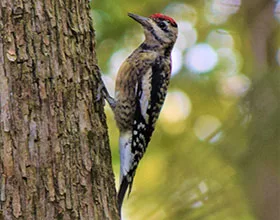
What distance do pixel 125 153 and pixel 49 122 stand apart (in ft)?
4.31

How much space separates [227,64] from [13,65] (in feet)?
13.0

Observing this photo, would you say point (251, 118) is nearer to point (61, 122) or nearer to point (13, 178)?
point (61, 122)

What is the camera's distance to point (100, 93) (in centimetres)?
282

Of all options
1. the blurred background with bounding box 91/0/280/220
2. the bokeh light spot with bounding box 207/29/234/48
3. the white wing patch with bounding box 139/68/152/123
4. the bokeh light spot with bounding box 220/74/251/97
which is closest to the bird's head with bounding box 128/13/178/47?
the white wing patch with bounding box 139/68/152/123

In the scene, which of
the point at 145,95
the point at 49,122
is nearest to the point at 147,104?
the point at 145,95

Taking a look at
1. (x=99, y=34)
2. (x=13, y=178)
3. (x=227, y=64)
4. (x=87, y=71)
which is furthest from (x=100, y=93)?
(x=227, y=64)

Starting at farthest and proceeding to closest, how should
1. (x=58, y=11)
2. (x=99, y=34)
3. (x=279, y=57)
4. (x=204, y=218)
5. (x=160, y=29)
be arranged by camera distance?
1. (x=99, y=34)
2. (x=279, y=57)
3. (x=160, y=29)
4. (x=204, y=218)
5. (x=58, y=11)

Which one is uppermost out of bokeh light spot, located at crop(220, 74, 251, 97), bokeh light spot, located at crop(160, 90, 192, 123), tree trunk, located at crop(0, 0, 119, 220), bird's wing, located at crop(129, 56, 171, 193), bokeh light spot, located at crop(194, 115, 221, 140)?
tree trunk, located at crop(0, 0, 119, 220)

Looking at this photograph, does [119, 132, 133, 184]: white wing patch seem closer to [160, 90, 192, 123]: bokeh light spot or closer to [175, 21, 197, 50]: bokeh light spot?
[160, 90, 192, 123]: bokeh light spot

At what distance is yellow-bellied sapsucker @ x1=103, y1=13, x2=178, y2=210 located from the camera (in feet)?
11.9

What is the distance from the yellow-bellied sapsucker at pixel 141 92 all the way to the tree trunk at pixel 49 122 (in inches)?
40.9

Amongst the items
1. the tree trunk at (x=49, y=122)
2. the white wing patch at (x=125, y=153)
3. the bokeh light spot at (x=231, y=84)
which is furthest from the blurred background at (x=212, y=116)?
the tree trunk at (x=49, y=122)

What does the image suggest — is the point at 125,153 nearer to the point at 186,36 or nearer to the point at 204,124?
the point at 204,124

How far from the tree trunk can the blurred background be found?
117 cm
